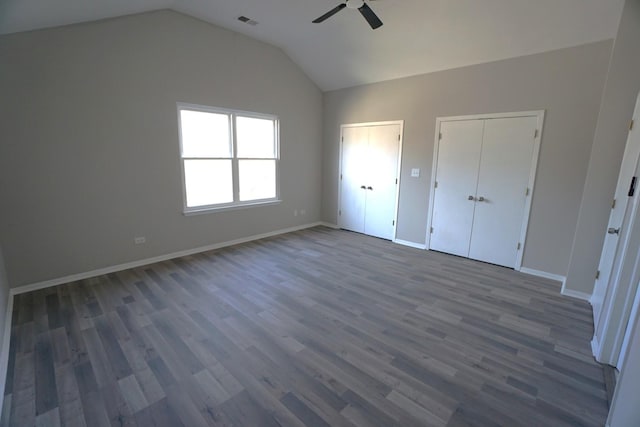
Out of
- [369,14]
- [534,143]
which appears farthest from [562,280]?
[369,14]

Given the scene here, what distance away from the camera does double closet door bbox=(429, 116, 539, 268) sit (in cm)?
378

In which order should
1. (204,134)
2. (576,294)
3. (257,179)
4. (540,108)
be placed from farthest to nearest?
(257,179) → (204,134) → (540,108) → (576,294)

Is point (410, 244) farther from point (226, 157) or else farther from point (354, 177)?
point (226, 157)

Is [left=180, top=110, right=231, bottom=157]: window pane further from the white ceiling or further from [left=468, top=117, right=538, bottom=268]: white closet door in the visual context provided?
[left=468, top=117, right=538, bottom=268]: white closet door

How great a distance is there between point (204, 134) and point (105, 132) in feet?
4.20

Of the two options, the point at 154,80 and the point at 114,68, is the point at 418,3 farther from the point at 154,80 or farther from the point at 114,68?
the point at 114,68

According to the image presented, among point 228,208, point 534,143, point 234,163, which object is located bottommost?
point 228,208

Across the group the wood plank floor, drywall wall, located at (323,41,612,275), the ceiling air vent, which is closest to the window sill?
the wood plank floor

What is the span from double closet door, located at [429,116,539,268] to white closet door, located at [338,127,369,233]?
146cm

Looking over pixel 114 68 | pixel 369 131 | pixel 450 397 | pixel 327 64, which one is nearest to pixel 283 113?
pixel 327 64

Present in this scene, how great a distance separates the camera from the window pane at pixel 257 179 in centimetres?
493

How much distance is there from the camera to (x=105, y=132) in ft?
11.0

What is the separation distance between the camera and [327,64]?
199 inches

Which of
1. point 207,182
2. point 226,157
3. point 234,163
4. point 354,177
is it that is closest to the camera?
point 207,182
